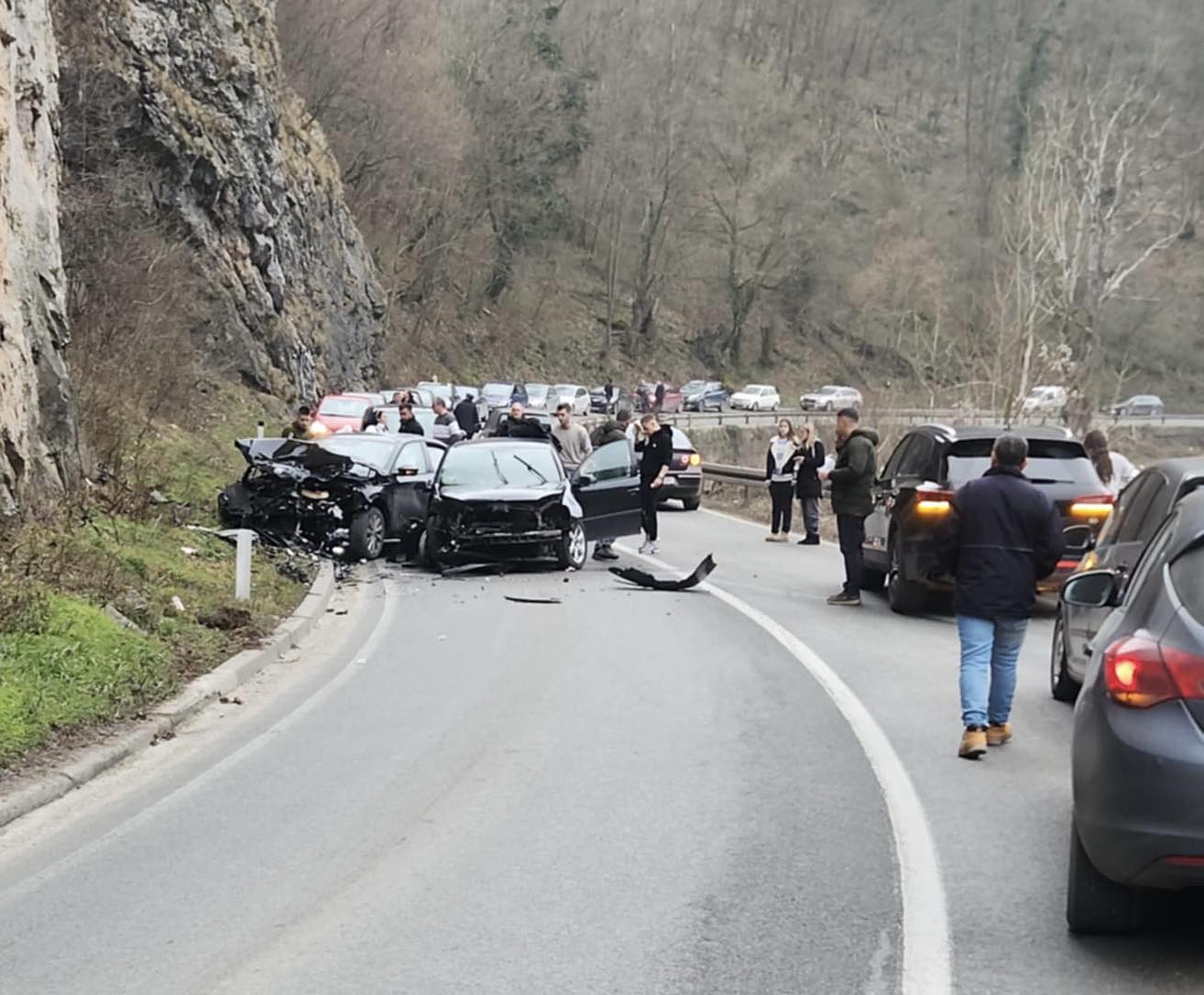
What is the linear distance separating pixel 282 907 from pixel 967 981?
2582 mm

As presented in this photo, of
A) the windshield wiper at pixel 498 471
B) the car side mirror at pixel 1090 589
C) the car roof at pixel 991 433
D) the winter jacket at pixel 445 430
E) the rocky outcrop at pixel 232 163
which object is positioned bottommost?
the car side mirror at pixel 1090 589

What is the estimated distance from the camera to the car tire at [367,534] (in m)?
17.8

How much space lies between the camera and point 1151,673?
15.4ft

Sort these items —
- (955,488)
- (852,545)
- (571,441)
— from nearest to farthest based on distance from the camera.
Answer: (955,488), (852,545), (571,441)

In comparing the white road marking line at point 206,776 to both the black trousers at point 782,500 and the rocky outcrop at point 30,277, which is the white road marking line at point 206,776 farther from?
the black trousers at point 782,500

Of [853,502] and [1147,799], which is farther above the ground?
[853,502]

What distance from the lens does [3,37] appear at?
1396 cm

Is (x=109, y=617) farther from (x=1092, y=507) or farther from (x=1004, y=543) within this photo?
(x=1092, y=507)

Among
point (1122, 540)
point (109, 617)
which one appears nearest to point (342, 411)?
point (109, 617)

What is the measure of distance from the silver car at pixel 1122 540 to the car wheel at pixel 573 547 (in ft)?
26.4

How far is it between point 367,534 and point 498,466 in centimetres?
187

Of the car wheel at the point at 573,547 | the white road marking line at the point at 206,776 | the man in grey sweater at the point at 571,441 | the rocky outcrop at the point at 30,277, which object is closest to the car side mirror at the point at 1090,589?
the white road marking line at the point at 206,776

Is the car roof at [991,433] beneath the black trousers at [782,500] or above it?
above

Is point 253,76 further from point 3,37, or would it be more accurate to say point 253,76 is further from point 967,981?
point 967,981
